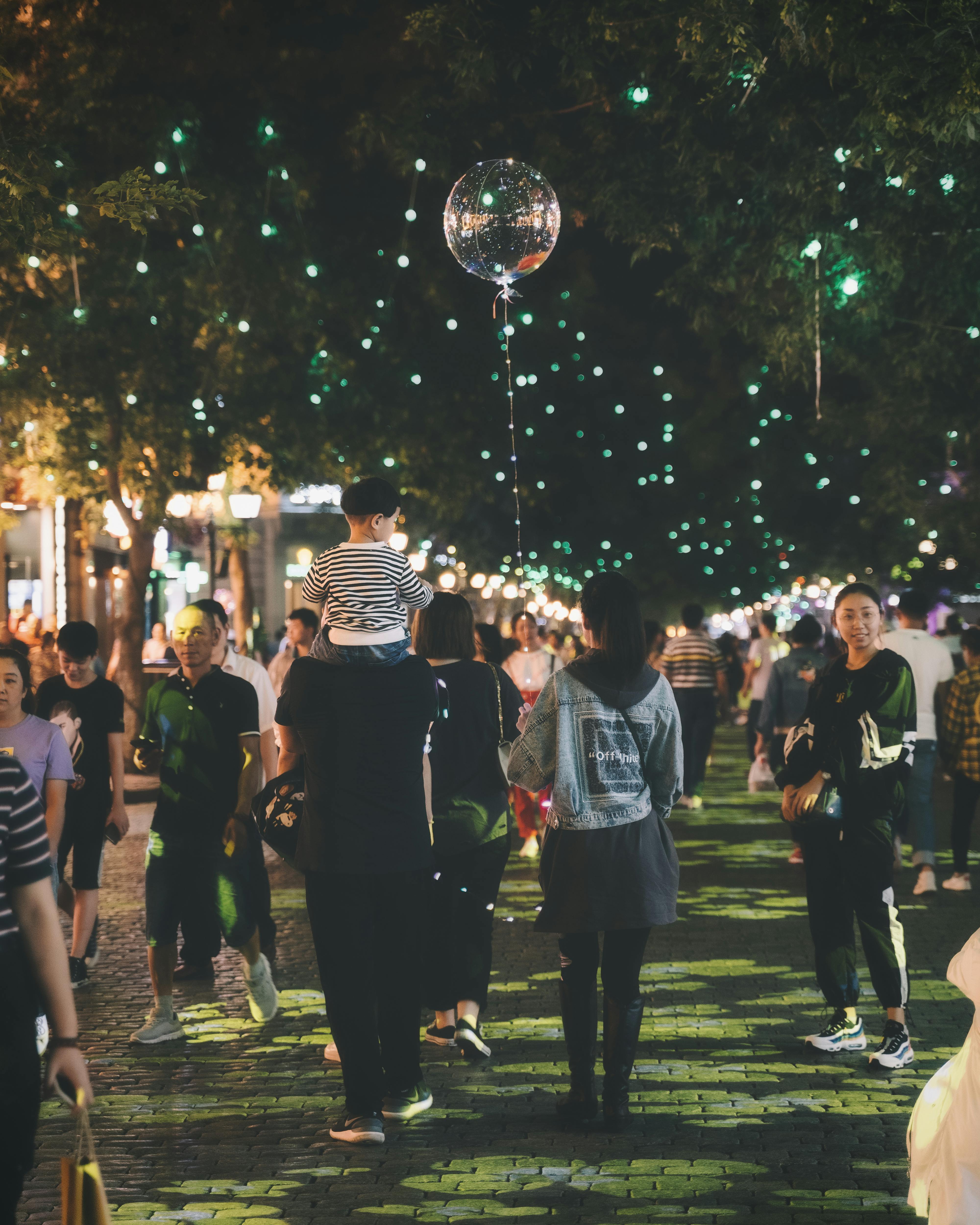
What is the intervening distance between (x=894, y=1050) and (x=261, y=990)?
2952mm

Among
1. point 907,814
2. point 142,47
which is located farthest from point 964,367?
point 142,47

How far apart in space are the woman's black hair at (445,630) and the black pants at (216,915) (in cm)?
113

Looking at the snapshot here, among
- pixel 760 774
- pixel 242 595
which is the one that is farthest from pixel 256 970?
pixel 242 595

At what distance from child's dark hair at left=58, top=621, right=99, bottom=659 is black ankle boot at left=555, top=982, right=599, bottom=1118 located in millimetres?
3499

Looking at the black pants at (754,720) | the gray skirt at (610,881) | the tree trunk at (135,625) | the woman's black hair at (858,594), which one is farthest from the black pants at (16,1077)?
the tree trunk at (135,625)

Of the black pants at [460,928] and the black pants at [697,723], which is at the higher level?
the black pants at [697,723]

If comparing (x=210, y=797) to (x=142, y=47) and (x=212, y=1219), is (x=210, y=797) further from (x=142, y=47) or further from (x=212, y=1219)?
(x=142, y=47)

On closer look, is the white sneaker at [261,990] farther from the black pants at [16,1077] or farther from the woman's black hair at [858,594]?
the black pants at [16,1077]

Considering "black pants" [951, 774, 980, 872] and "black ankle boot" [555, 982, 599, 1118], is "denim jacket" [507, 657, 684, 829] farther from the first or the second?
"black pants" [951, 774, 980, 872]

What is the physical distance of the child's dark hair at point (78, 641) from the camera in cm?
759

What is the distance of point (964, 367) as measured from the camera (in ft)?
58.2

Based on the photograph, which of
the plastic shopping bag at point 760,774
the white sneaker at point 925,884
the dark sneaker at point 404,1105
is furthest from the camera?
the plastic shopping bag at point 760,774

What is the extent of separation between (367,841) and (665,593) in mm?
53191

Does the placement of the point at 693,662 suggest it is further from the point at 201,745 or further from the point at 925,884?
the point at 201,745
